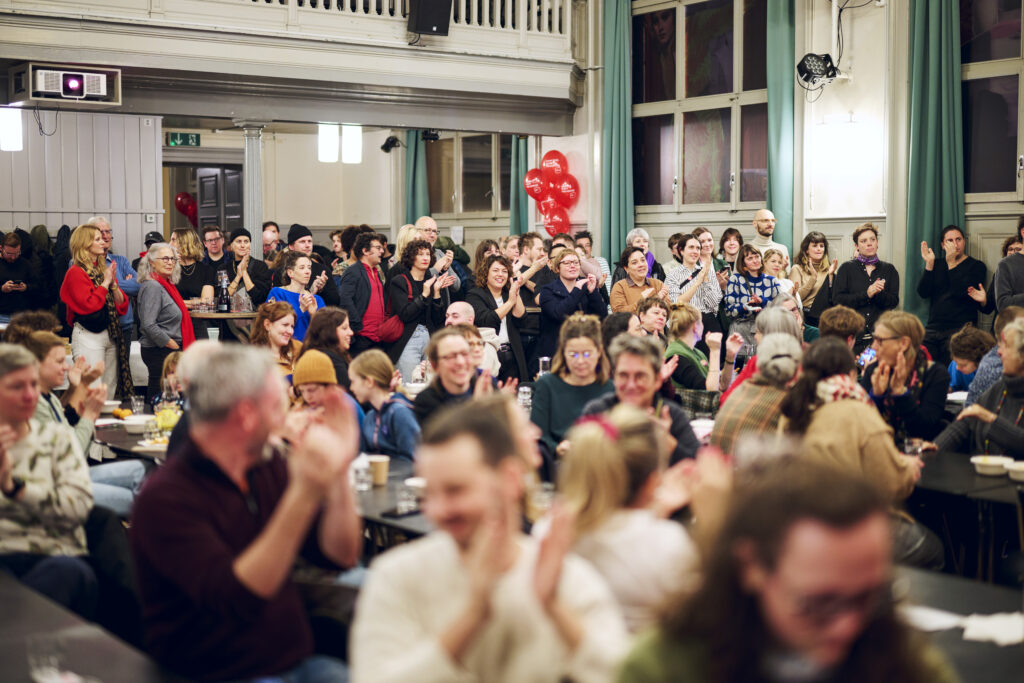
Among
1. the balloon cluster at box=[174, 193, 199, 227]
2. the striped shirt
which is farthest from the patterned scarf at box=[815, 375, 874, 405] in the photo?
the balloon cluster at box=[174, 193, 199, 227]

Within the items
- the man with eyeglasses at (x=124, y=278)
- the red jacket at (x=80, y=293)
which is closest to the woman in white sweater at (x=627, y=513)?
the red jacket at (x=80, y=293)

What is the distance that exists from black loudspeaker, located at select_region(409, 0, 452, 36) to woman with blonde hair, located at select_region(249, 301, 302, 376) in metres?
5.46

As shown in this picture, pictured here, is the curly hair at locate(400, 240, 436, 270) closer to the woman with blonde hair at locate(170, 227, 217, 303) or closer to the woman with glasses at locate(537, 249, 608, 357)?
the woman with glasses at locate(537, 249, 608, 357)

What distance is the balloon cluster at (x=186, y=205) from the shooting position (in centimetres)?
1623

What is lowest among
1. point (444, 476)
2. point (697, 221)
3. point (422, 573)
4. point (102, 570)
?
point (102, 570)

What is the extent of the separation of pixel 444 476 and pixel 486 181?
13057 millimetres

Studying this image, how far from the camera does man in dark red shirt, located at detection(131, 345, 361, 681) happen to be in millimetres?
2191

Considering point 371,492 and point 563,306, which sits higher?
point 563,306

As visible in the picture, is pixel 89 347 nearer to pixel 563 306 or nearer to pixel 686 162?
pixel 563 306

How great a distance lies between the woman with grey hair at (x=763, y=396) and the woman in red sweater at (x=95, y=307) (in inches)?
184

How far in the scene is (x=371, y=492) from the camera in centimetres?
392

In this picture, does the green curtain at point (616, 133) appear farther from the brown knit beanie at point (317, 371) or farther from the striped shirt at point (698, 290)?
the brown knit beanie at point (317, 371)

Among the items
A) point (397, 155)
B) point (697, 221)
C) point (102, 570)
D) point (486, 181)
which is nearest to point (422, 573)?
point (102, 570)

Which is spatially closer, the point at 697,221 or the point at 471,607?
the point at 471,607
